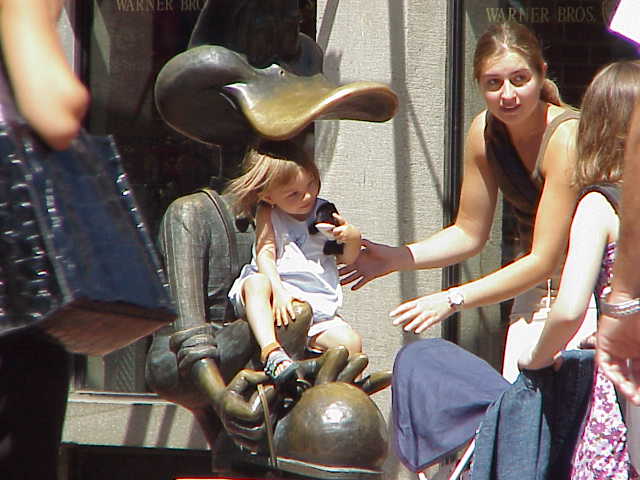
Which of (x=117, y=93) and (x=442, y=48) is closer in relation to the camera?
(x=442, y=48)

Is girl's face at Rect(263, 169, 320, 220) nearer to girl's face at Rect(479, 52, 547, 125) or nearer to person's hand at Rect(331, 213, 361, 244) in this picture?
person's hand at Rect(331, 213, 361, 244)

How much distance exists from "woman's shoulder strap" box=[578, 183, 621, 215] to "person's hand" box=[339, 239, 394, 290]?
105cm

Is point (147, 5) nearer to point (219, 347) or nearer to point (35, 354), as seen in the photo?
point (219, 347)

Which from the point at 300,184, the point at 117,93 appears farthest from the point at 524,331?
the point at 117,93

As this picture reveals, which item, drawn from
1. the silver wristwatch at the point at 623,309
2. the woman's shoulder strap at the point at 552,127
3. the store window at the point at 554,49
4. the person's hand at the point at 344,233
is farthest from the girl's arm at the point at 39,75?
the store window at the point at 554,49

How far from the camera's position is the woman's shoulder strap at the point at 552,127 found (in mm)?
4523

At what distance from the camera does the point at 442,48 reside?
6551 millimetres

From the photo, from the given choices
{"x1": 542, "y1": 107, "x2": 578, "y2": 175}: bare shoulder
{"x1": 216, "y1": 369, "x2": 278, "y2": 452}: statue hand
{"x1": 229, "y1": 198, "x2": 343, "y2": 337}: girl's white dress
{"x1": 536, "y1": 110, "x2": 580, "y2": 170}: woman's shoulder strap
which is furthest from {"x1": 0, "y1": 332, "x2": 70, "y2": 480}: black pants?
{"x1": 536, "y1": 110, "x2": 580, "y2": 170}: woman's shoulder strap

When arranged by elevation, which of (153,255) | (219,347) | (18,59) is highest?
(18,59)

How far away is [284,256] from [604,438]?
121 centimetres

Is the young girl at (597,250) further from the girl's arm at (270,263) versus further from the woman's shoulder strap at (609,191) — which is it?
the girl's arm at (270,263)

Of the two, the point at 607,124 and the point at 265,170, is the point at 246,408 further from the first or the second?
the point at 607,124

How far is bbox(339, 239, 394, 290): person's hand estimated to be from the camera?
4.56 metres

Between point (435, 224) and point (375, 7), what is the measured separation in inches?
41.0
